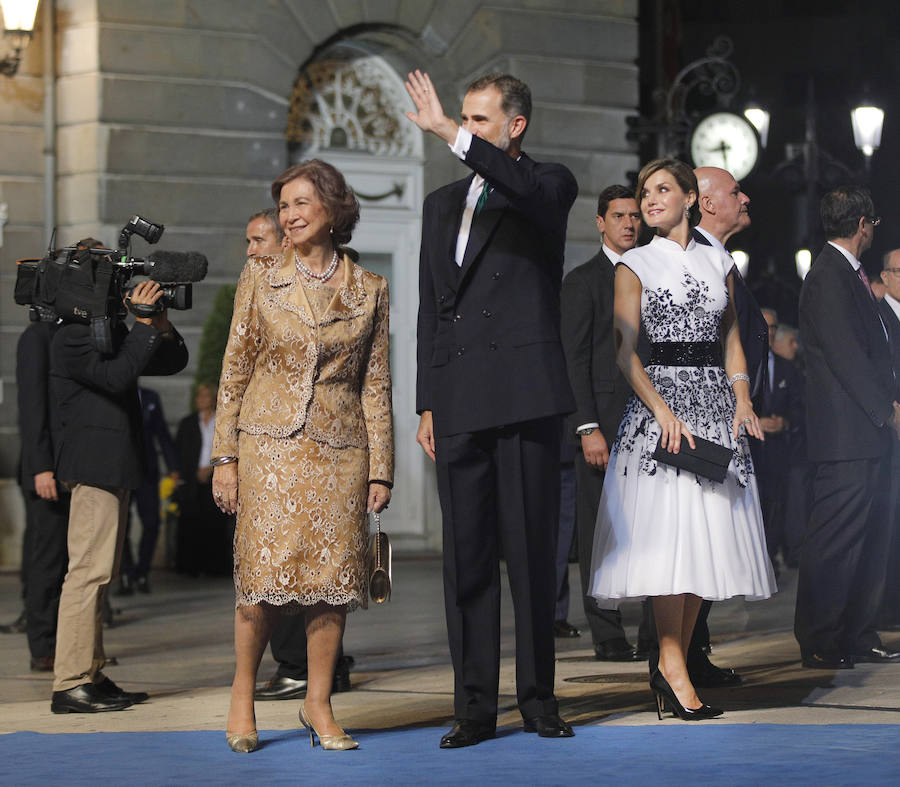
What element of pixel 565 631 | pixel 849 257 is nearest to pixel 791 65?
pixel 565 631

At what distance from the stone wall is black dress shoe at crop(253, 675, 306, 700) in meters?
6.85

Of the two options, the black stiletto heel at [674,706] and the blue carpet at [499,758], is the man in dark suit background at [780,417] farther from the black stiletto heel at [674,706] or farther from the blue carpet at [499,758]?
the blue carpet at [499,758]

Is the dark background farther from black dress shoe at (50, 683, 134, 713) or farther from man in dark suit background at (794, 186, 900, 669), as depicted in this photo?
black dress shoe at (50, 683, 134, 713)

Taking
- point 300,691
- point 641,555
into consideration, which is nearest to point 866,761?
point 641,555

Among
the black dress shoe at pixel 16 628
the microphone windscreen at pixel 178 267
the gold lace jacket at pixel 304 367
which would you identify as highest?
the microphone windscreen at pixel 178 267

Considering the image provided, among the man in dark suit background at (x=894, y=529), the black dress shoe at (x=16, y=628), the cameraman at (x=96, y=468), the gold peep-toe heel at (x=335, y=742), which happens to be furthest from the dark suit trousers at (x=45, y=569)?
the man in dark suit background at (x=894, y=529)

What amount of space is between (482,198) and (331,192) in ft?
1.63

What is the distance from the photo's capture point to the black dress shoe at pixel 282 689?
649cm

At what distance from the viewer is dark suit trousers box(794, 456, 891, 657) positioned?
23.1ft

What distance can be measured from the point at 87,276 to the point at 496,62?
351 inches

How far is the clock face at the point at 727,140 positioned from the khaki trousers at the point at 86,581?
1443cm

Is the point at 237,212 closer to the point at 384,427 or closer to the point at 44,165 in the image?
the point at 44,165

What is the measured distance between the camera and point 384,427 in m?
5.43

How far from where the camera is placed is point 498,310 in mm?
5297
